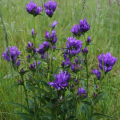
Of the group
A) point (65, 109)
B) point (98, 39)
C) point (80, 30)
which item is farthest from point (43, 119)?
point (98, 39)

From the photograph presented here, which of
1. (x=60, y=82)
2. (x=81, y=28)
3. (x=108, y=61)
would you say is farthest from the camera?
(x=81, y=28)

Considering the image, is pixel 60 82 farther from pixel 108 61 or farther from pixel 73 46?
pixel 108 61

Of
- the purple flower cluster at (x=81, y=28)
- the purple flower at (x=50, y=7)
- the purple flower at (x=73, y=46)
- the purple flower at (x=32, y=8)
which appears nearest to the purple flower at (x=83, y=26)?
the purple flower cluster at (x=81, y=28)

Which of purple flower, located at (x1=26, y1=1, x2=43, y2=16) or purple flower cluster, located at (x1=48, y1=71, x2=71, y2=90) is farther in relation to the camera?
purple flower, located at (x1=26, y1=1, x2=43, y2=16)

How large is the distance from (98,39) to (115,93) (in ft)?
5.00

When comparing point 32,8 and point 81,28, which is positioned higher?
point 32,8

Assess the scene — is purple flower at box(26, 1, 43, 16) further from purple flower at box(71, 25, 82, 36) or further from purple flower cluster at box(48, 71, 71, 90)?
purple flower cluster at box(48, 71, 71, 90)

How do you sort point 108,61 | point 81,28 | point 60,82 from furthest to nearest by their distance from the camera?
point 81,28 < point 108,61 < point 60,82

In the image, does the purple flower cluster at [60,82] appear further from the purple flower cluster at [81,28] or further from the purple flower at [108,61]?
the purple flower cluster at [81,28]

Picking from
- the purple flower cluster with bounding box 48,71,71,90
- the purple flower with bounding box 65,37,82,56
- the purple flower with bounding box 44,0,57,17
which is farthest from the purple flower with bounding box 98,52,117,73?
the purple flower with bounding box 44,0,57,17

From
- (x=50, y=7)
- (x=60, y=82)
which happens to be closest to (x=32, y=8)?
(x=50, y=7)

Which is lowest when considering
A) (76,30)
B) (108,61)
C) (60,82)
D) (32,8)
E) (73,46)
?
(60,82)

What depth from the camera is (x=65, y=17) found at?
3871 mm

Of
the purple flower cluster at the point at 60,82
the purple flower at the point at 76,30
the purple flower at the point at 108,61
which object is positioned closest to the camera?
the purple flower cluster at the point at 60,82
